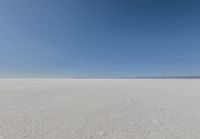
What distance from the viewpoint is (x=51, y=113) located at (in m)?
3.81

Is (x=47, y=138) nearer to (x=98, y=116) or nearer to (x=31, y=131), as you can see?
(x=31, y=131)

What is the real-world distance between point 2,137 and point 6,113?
1.62m

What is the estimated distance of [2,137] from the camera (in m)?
2.36

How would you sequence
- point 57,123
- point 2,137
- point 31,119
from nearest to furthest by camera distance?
1. point 2,137
2. point 57,123
3. point 31,119

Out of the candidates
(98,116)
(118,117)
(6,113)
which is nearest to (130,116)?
(118,117)

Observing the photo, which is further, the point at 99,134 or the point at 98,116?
the point at 98,116

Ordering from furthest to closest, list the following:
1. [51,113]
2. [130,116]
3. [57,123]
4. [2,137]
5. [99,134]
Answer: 1. [51,113]
2. [130,116]
3. [57,123]
4. [99,134]
5. [2,137]

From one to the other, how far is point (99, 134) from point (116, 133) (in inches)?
12.3

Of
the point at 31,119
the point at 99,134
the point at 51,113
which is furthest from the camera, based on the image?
the point at 51,113

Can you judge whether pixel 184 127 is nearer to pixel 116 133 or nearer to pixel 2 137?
pixel 116 133

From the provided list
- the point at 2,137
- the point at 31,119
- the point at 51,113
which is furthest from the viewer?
the point at 51,113

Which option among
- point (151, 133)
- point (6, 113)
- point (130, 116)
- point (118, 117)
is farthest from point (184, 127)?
point (6, 113)

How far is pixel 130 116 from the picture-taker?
3.56m

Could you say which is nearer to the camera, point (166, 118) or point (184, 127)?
point (184, 127)
